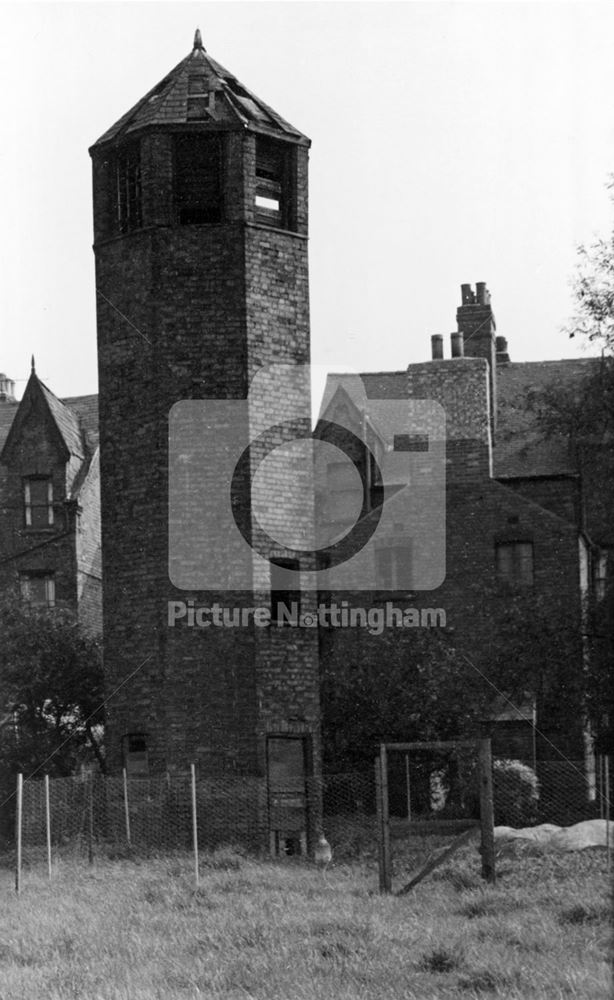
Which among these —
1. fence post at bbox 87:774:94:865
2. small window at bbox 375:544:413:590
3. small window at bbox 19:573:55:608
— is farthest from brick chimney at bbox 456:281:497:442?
fence post at bbox 87:774:94:865

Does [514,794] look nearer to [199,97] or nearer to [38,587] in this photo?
[199,97]

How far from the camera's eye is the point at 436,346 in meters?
46.7

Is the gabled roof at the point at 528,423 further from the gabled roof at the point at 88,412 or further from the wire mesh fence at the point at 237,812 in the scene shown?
the gabled roof at the point at 88,412

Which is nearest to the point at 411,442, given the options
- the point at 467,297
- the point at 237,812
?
the point at 467,297

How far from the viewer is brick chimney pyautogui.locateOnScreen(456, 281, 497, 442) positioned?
4569 cm

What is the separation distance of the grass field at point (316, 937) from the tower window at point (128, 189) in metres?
13.3

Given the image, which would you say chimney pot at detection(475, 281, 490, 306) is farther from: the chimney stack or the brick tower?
the brick tower

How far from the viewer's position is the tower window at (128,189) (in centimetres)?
3117

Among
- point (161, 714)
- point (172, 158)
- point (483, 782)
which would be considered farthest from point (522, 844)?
point (172, 158)

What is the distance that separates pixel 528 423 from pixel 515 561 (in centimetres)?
372

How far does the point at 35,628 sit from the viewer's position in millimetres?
37875

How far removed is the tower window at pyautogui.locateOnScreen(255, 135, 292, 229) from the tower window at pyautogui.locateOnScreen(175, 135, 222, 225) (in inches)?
31.9

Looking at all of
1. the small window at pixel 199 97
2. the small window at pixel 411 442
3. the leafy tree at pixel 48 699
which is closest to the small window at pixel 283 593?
the leafy tree at pixel 48 699

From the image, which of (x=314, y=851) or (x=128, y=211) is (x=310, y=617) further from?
(x=128, y=211)
